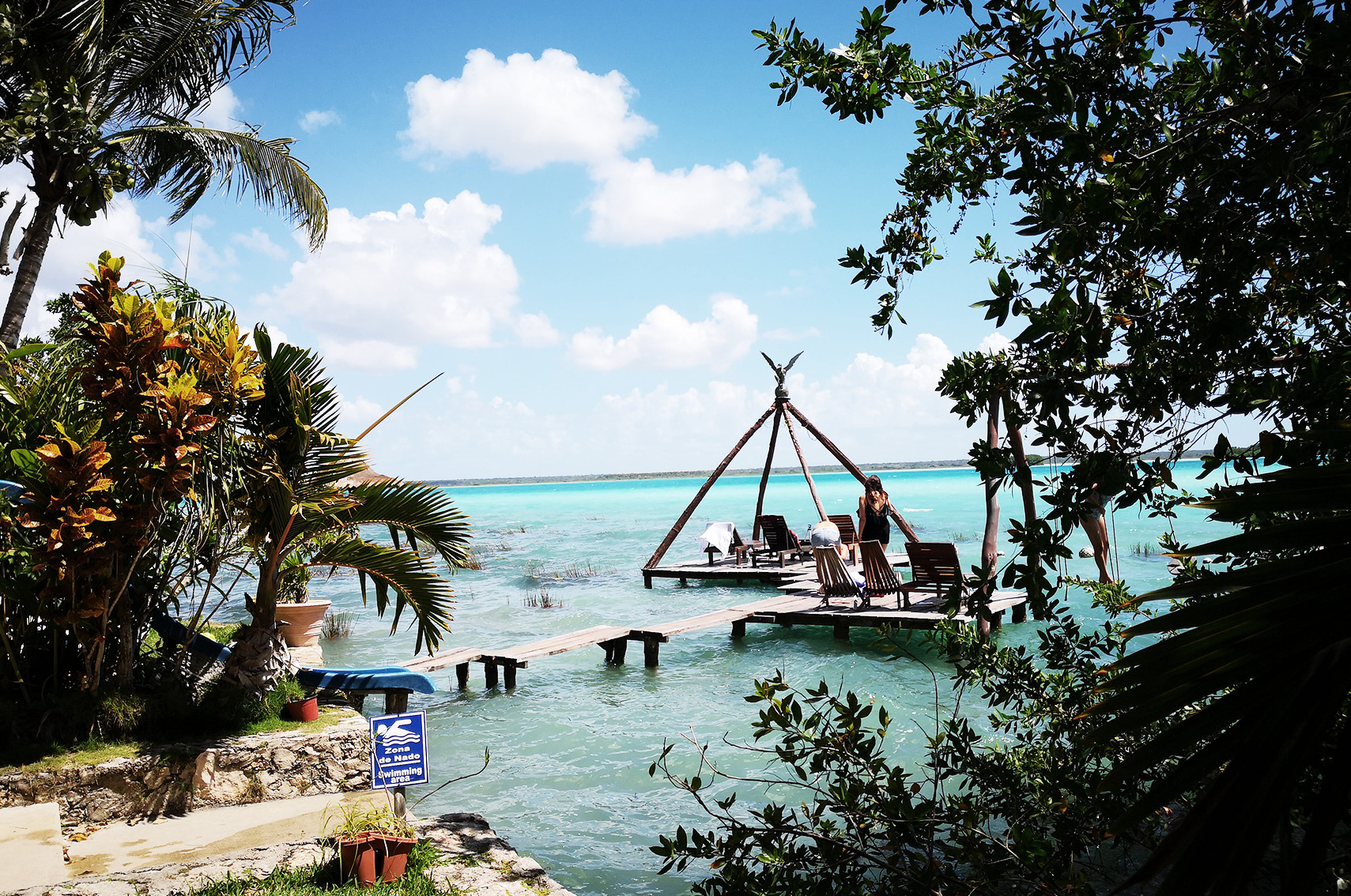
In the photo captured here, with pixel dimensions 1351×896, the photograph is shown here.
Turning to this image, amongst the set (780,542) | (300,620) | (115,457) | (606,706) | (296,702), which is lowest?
(606,706)

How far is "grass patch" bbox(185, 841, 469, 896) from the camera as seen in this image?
167 inches

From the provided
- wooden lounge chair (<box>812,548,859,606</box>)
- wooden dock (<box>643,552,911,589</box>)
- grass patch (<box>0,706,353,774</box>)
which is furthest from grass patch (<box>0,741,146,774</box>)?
wooden dock (<box>643,552,911,589</box>)

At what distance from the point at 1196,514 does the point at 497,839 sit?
4217 centimetres

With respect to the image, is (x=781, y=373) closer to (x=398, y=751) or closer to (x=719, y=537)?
(x=719, y=537)

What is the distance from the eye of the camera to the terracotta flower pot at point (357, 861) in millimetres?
4445

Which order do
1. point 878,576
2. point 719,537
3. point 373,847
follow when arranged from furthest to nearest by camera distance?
point 719,537, point 878,576, point 373,847

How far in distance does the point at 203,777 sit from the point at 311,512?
1.76 metres

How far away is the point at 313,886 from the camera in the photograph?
A: 14.5 feet

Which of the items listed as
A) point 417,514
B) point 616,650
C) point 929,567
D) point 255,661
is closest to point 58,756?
point 255,661

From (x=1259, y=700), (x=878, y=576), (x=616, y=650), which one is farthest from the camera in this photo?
(x=878, y=576)

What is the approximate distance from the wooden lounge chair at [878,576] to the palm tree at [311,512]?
297 inches

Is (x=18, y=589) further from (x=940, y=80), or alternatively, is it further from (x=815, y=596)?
(x=815, y=596)

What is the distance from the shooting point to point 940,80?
2871 mm

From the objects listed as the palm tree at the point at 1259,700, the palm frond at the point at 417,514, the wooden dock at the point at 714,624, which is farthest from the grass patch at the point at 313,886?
the wooden dock at the point at 714,624
